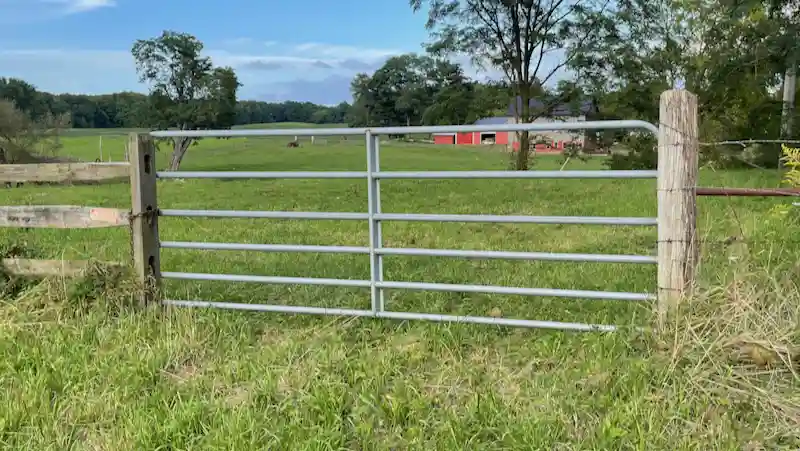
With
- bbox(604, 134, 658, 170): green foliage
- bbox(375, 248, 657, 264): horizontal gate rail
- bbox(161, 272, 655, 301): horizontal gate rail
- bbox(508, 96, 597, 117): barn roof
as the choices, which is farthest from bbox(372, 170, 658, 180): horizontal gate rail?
bbox(508, 96, 597, 117): barn roof

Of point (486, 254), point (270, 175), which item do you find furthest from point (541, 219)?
point (270, 175)

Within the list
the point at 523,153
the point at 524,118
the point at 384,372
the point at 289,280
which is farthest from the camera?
the point at 524,118

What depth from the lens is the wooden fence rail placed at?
4.96m

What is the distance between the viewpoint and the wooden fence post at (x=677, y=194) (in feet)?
12.2

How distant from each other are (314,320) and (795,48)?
19368mm

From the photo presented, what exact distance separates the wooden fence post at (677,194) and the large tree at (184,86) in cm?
3515

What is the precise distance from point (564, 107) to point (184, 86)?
22.4m

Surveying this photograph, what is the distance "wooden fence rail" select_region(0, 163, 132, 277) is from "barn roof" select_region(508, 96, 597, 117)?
21047 millimetres

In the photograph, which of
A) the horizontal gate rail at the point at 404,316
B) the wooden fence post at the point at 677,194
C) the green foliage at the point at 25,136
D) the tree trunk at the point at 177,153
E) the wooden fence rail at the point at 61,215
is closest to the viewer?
the wooden fence post at the point at 677,194

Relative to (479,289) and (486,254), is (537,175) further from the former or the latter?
(479,289)

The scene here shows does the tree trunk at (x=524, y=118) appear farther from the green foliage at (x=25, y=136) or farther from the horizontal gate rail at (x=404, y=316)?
the green foliage at (x=25, y=136)

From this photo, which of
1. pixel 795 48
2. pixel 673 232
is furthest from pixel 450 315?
pixel 795 48

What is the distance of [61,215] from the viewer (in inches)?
199

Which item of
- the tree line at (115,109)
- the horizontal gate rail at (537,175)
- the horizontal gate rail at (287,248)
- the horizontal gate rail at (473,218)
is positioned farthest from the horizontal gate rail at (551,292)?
the tree line at (115,109)
